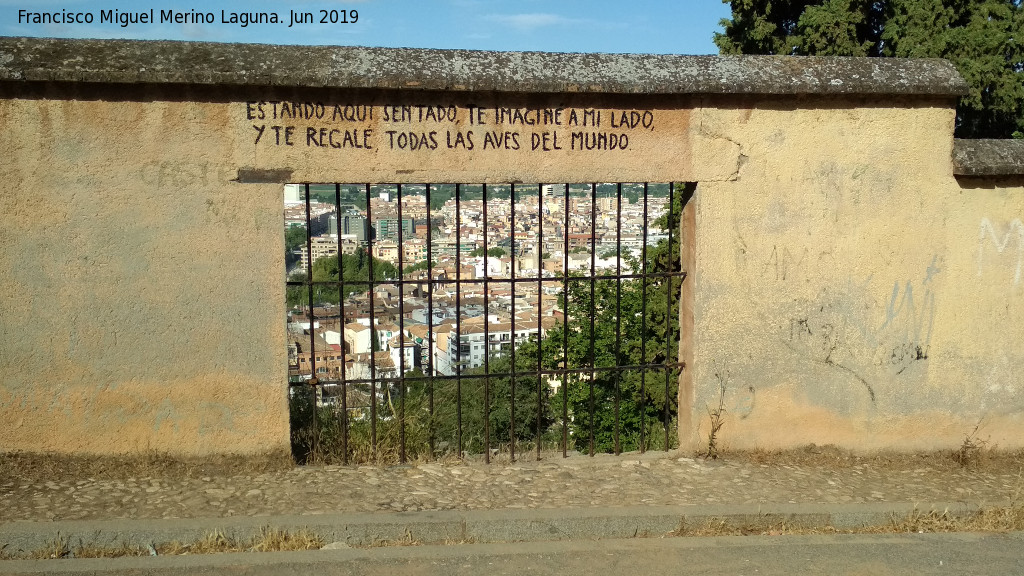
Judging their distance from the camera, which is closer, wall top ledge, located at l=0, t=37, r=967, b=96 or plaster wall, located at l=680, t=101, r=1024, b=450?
wall top ledge, located at l=0, t=37, r=967, b=96

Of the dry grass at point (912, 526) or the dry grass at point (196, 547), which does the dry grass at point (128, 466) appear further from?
the dry grass at point (912, 526)

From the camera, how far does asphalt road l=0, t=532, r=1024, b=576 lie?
4.11 m

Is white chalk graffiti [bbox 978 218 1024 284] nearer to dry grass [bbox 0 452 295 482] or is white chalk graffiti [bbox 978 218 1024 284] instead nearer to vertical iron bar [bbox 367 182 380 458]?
vertical iron bar [bbox 367 182 380 458]

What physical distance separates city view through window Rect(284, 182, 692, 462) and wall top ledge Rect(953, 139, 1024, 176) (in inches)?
68.6

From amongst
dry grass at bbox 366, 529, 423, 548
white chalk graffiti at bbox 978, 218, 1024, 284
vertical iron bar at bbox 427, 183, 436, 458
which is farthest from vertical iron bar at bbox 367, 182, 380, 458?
white chalk graffiti at bbox 978, 218, 1024, 284

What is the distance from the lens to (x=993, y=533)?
475 centimetres

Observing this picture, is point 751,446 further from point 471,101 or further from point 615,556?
point 471,101

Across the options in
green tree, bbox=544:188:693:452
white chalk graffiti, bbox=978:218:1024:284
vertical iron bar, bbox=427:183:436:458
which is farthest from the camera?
green tree, bbox=544:188:693:452

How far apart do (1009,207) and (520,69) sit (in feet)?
11.0

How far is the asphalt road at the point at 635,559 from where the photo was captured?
13.5 ft

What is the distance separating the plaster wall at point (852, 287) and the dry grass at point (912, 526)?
98cm

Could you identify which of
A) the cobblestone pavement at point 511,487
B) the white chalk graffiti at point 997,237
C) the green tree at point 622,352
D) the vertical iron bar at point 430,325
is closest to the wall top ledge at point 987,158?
the white chalk graffiti at point 997,237

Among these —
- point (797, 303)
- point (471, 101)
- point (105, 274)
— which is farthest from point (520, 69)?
point (105, 274)

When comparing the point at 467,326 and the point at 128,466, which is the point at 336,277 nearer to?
the point at 467,326
